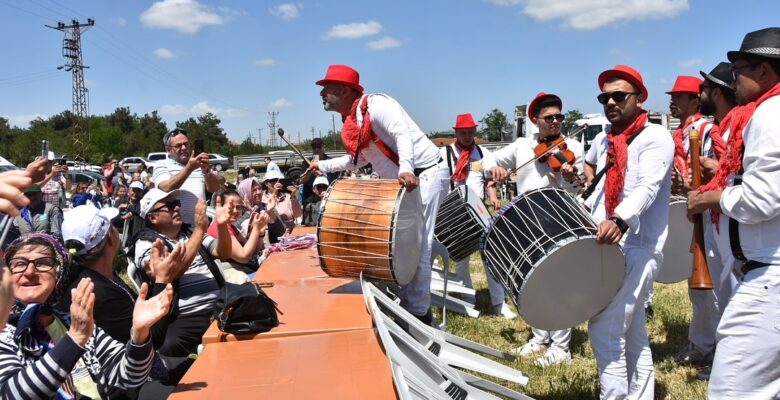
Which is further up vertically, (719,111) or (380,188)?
(719,111)

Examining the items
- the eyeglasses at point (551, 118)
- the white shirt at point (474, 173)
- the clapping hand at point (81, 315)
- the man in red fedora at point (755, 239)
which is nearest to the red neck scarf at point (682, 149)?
the eyeglasses at point (551, 118)

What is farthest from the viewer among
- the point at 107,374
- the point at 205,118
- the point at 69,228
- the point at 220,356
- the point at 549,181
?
the point at 205,118

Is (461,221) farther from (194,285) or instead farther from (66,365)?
(66,365)

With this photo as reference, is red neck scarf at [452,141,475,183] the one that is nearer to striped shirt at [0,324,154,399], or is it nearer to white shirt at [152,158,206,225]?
white shirt at [152,158,206,225]

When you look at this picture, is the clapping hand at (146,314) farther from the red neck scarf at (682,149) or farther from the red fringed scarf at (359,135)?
the red neck scarf at (682,149)

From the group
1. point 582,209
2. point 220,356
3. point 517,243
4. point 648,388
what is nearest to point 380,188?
point 517,243

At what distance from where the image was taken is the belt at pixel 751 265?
2.55 metres

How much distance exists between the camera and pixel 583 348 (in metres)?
4.84

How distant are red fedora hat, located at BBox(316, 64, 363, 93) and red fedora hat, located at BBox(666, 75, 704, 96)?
282 cm

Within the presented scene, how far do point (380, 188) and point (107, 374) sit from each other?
2.02 m

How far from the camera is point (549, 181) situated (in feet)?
17.2

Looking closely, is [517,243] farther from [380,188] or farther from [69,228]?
[69,228]

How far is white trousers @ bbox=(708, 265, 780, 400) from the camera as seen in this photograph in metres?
2.47

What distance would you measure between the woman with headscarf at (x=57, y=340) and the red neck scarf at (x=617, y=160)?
2306mm
